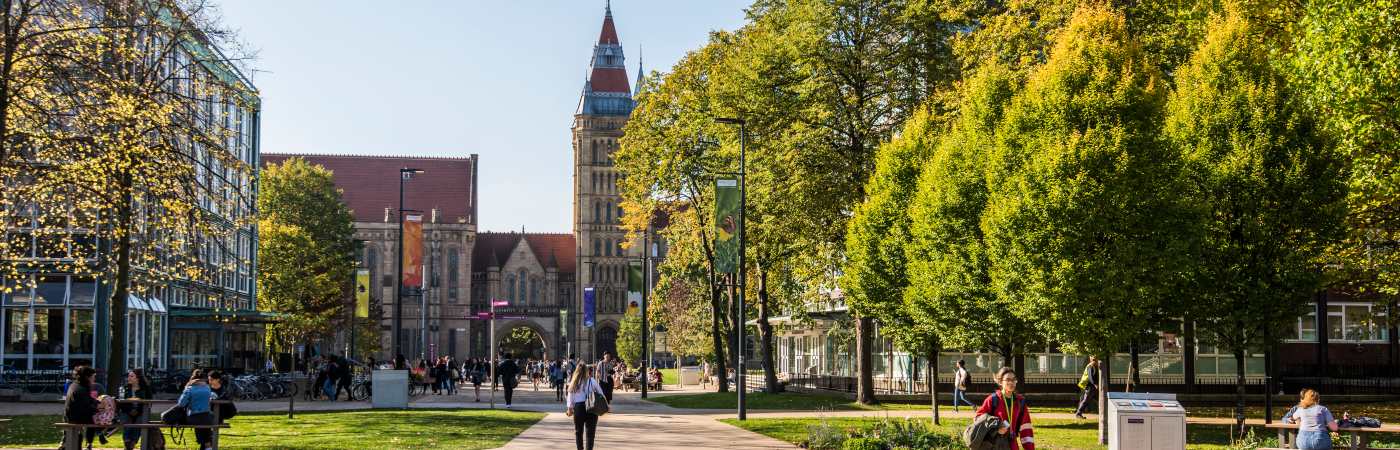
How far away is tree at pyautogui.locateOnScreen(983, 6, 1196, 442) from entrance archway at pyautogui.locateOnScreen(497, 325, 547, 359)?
106 meters

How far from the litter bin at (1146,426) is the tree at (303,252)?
49.8 m

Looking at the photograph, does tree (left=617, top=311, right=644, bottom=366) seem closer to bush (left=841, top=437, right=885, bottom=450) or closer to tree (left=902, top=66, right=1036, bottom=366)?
tree (left=902, top=66, right=1036, bottom=366)

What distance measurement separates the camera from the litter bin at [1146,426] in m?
18.5

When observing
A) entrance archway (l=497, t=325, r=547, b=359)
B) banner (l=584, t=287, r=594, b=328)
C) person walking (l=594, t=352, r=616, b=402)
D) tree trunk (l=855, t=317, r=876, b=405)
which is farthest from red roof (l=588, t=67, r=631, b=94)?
tree trunk (l=855, t=317, r=876, b=405)

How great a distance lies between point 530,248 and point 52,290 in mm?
90453

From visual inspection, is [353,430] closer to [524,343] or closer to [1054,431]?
[1054,431]

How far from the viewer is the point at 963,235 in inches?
1228

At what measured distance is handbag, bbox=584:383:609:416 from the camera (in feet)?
65.8

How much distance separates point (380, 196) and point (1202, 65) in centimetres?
10834

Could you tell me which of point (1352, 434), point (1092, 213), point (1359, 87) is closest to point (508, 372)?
point (1092, 213)

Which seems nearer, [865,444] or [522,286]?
[865,444]

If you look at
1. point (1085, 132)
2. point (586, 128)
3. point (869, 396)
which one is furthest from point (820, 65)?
point (586, 128)

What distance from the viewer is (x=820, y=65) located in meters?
38.3

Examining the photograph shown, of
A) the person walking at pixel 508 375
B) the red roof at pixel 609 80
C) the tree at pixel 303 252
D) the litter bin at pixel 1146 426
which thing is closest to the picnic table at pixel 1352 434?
the litter bin at pixel 1146 426
